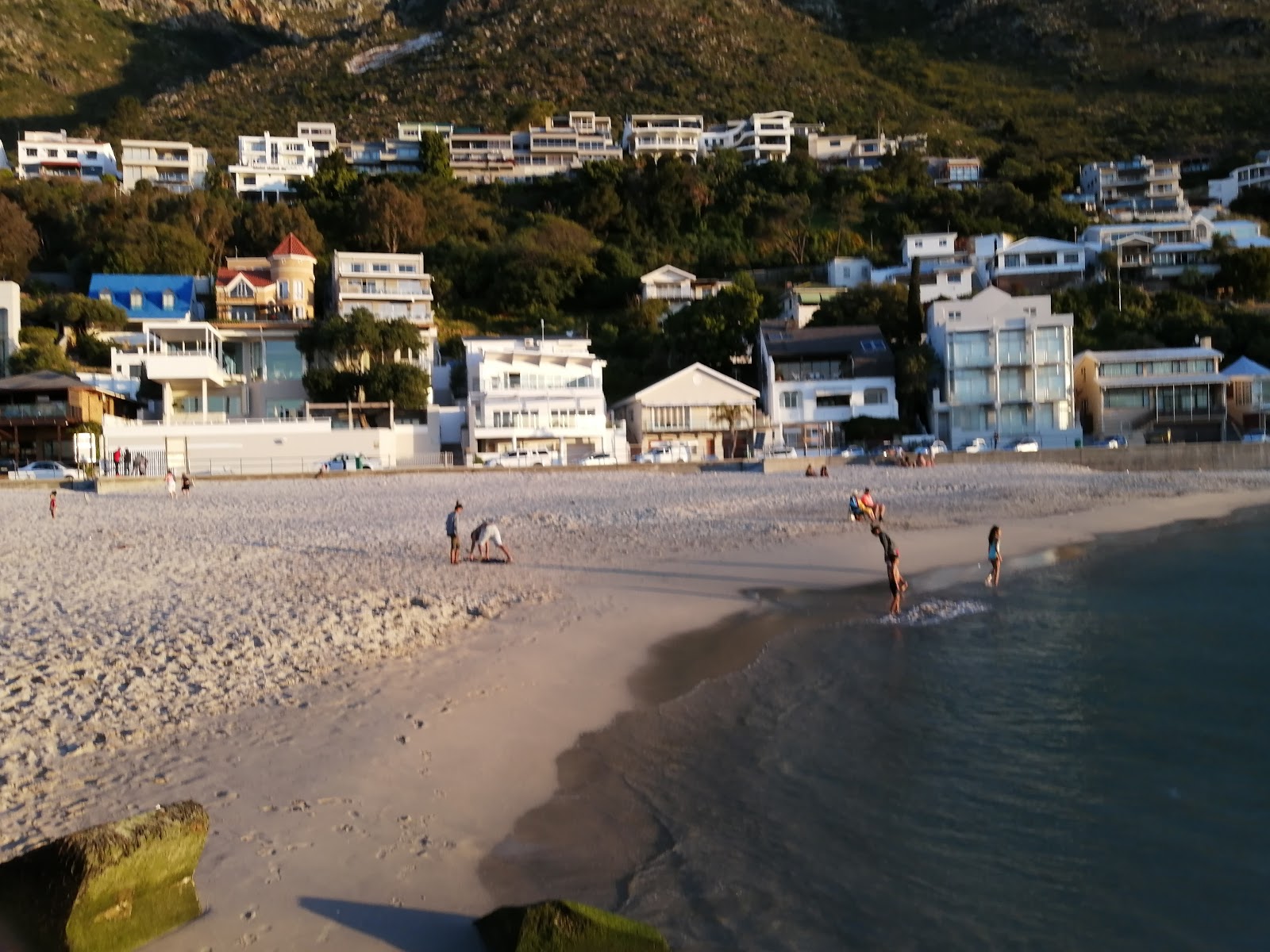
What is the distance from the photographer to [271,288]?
63.8 m

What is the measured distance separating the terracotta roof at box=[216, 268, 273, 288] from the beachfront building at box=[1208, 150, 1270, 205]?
3505 inches

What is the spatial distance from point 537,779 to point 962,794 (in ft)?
10.9

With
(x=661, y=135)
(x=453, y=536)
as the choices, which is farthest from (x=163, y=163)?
(x=453, y=536)

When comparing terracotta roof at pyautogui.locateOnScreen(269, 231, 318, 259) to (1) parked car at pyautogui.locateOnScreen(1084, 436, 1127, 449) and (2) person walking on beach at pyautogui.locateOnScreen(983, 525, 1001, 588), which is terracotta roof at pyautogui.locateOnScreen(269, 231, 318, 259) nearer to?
(1) parked car at pyautogui.locateOnScreen(1084, 436, 1127, 449)

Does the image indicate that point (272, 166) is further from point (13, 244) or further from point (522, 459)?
point (522, 459)

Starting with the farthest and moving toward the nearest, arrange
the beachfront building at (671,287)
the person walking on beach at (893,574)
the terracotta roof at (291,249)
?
the beachfront building at (671,287)
the terracotta roof at (291,249)
the person walking on beach at (893,574)

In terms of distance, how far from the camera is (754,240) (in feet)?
276

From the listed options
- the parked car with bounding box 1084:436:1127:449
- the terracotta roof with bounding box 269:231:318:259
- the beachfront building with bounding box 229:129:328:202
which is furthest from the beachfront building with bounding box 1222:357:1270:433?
the beachfront building with bounding box 229:129:328:202

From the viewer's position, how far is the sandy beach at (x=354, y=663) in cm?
577

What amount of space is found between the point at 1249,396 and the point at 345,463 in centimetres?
4821

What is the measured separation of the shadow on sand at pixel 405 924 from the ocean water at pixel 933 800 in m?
0.48

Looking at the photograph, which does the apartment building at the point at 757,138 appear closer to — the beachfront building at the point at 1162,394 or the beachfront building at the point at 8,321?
the beachfront building at the point at 1162,394

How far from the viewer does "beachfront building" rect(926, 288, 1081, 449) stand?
51562 mm

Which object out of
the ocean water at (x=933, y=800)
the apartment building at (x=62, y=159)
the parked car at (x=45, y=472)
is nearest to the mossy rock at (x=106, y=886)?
the ocean water at (x=933, y=800)
